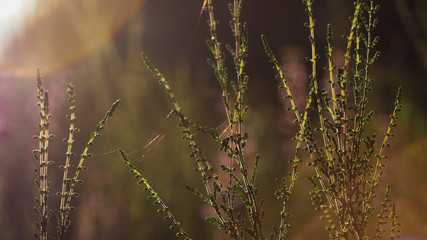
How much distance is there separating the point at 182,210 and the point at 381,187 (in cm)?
123

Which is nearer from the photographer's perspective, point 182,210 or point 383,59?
point 182,210

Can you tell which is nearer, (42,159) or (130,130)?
(42,159)

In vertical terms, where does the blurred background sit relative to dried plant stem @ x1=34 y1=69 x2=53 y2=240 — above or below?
above

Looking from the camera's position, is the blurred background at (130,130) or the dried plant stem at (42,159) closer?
the dried plant stem at (42,159)

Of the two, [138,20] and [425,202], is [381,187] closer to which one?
[425,202]

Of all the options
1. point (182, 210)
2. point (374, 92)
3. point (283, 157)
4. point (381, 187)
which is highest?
point (374, 92)

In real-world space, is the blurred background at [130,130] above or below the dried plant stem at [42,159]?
above

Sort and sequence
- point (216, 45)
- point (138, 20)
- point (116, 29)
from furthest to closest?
point (116, 29) → point (138, 20) → point (216, 45)

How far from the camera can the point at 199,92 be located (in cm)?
311

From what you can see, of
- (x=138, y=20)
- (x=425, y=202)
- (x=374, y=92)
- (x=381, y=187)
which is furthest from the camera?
(x=374, y=92)

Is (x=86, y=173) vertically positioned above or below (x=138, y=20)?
below

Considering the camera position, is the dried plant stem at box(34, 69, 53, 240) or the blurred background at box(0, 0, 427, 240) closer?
the dried plant stem at box(34, 69, 53, 240)

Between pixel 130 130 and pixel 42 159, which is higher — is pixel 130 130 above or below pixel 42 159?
above

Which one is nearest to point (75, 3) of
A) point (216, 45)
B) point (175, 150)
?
point (175, 150)
